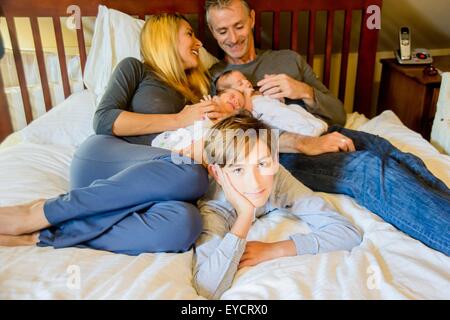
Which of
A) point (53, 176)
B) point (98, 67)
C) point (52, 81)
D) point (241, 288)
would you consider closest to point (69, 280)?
point (241, 288)

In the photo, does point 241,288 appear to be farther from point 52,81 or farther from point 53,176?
point 52,81

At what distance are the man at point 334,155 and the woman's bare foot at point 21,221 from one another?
768mm

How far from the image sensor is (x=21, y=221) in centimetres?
105

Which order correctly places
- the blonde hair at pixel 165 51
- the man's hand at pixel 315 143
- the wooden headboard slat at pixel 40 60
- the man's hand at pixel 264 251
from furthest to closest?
the wooden headboard slat at pixel 40 60 → the blonde hair at pixel 165 51 → the man's hand at pixel 315 143 → the man's hand at pixel 264 251

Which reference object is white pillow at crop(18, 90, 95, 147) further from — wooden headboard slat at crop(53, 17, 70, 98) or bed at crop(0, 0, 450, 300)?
bed at crop(0, 0, 450, 300)

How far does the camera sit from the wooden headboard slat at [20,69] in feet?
5.79

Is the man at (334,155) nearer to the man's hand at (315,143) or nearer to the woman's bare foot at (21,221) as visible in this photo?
the man's hand at (315,143)

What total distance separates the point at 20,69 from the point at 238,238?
1280 millimetres

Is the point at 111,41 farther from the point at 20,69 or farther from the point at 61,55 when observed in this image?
the point at 20,69

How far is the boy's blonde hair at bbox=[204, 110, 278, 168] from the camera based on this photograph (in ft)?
3.48

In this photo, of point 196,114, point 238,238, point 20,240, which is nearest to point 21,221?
point 20,240

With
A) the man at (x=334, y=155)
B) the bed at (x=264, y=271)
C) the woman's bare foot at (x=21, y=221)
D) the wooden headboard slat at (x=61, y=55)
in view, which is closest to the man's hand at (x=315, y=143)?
the man at (x=334, y=155)

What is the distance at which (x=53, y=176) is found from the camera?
1458 millimetres

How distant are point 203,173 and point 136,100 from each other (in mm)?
503
